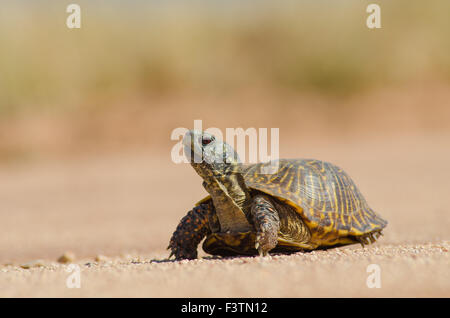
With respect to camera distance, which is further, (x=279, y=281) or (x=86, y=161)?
(x=86, y=161)

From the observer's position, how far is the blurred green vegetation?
2250cm

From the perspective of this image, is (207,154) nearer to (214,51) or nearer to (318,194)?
(318,194)

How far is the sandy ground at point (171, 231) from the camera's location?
3311mm

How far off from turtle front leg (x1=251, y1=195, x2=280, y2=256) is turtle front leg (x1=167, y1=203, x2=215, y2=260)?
1.54 ft

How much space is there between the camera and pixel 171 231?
8625 mm

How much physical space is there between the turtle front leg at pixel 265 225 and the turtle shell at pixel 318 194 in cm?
12

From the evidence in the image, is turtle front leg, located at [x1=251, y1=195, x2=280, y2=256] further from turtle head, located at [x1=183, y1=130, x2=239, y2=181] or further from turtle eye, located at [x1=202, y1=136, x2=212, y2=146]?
turtle eye, located at [x1=202, y1=136, x2=212, y2=146]

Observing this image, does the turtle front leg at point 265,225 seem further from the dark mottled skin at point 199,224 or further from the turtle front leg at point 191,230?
the turtle front leg at point 191,230

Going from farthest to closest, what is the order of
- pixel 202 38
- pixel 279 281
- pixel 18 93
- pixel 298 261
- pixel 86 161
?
1. pixel 202 38
2. pixel 18 93
3. pixel 86 161
4. pixel 298 261
5. pixel 279 281

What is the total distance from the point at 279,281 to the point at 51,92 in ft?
69.3

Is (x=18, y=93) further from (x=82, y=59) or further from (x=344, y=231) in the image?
(x=344, y=231)

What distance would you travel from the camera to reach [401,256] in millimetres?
4012

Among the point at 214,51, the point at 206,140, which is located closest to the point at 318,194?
the point at 206,140
